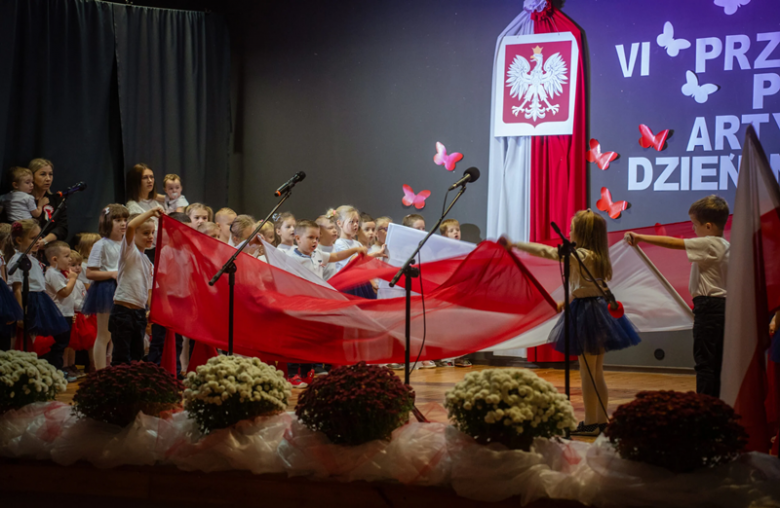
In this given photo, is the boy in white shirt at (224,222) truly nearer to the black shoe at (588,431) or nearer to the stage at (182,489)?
the stage at (182,489)

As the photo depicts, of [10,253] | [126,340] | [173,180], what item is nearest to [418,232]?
[126,340]

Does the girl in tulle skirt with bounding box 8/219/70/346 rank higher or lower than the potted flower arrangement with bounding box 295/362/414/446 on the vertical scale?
higher

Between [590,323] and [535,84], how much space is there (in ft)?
10.1

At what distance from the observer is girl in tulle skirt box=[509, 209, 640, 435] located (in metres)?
3.48

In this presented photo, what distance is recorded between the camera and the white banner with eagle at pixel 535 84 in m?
5.98

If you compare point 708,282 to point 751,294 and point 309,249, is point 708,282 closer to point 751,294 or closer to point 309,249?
point 751,294

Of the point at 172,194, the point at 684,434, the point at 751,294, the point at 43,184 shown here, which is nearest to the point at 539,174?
the point at 172,194

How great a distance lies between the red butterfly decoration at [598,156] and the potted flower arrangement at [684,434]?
3930 mm

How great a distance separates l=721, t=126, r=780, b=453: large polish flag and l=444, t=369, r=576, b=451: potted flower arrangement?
22.4 inches

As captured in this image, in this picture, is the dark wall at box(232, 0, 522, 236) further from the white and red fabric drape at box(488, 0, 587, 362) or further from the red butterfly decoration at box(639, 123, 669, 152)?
the red butterfly decoration at box(639, 123, 669, 152)

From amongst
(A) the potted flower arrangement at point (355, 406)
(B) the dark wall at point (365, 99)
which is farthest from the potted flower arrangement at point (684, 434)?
(B) the dark wall at point (365, 99)

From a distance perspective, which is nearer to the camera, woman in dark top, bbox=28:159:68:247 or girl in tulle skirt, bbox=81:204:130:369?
girl in tulle skirt, bbox=81:204:130:369

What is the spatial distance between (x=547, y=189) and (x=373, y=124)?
1.68 meters

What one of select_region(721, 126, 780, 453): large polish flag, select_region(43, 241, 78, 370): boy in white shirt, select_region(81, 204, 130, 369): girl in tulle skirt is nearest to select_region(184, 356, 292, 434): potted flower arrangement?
select_region(721, 126, 780, 453): large polish flag
